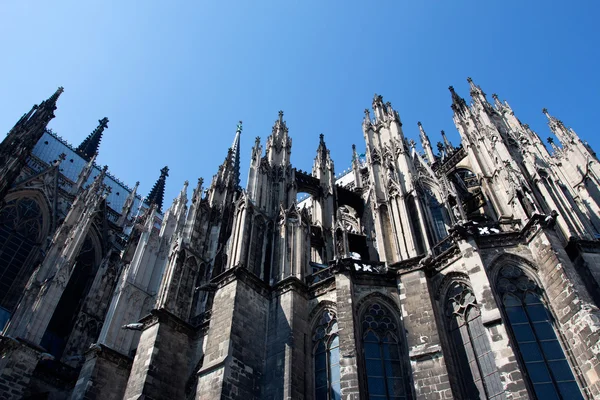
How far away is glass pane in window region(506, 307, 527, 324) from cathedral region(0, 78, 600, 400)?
0.04 m

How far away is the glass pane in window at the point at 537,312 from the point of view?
12.8 metres

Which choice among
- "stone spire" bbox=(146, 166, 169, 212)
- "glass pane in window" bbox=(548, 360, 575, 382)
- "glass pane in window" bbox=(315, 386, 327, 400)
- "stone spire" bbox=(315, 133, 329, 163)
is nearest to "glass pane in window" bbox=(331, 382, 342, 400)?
"glass pane in window" bbox=(315, 386, 327, 400)

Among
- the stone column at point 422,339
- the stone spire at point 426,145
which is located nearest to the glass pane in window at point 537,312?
the stone column at point 422,339

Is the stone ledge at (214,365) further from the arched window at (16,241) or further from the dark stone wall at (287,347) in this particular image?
the arched window at (16,241)

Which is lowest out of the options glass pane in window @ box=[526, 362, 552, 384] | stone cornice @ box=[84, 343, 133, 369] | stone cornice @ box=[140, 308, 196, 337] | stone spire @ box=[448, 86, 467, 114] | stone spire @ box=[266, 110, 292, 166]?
glass pane in window @ box=[526, 362, 552, 384]

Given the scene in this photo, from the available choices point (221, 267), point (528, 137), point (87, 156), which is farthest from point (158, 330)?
point (87, 156)

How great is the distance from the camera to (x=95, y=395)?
1736cm

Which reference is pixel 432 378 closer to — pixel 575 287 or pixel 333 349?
pixel 333 349

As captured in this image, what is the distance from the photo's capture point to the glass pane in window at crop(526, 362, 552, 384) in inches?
454

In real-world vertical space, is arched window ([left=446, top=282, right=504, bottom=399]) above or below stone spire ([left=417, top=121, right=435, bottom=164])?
below

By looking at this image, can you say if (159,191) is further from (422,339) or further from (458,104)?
(422,339)

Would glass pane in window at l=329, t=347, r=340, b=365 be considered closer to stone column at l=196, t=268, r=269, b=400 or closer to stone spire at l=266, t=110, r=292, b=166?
stone column at l=196, t=268, r=269, b=400

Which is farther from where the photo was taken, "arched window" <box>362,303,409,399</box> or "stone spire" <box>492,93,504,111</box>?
"stone spire" <box>492,93,504,111</box>

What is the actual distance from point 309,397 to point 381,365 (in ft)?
7.85
